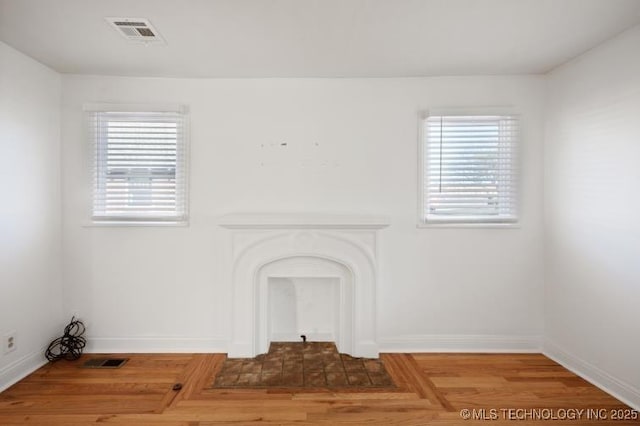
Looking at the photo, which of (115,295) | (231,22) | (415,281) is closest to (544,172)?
(415,281)

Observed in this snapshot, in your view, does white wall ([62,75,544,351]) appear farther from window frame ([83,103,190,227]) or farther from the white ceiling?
the white ceiling

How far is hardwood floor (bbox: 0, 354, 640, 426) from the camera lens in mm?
2229

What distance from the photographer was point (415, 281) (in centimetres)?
320

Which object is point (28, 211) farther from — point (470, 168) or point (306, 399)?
point (470, 168)

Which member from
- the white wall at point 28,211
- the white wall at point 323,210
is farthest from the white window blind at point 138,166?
the white wall at point 28,211

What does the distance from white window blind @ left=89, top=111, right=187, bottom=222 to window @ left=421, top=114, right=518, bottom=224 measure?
87.6 inches

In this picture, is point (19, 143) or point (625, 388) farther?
point (19, 143)

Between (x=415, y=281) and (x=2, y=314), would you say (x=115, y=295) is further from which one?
(x=415, y=281)

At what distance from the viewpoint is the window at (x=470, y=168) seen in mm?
3166

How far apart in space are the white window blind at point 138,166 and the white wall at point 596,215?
129 inches

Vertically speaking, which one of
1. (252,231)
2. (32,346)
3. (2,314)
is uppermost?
(252,231)

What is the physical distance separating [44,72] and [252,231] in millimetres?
2185

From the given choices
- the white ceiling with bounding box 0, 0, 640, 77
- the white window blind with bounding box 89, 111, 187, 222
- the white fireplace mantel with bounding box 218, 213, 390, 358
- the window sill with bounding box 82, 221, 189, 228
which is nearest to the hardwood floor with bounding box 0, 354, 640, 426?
the white fireplace mantel with bounding box 218, 213, 390, 358

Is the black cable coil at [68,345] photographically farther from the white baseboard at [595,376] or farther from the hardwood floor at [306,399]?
the white baseboard at [595,376]
